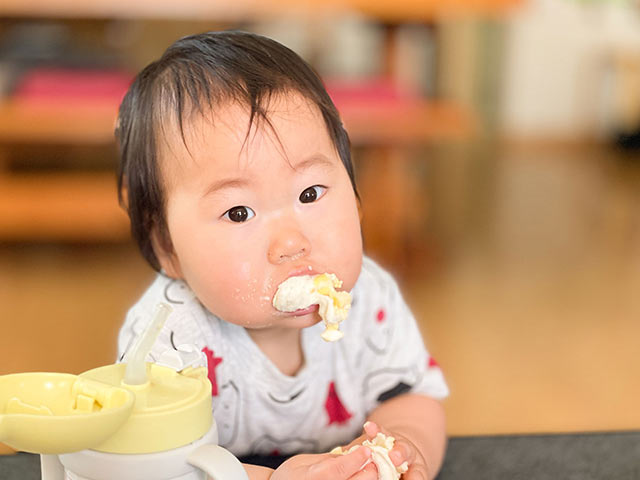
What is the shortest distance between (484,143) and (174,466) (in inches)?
162

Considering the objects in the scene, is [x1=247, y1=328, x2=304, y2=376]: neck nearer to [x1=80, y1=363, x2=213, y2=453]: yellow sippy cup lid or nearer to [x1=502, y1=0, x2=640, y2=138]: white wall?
[x1=80, y1=363, x2=213, y2=453]: yellow sippy cup lid

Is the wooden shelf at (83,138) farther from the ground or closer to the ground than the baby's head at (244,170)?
closer to the ground

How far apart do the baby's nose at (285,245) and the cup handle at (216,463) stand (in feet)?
0.51

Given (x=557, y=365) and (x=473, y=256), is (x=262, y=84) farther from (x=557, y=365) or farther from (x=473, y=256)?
(x=473, y=256)

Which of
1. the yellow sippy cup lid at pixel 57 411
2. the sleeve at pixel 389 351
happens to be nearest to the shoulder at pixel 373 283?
the sleeve at pixel 389 351

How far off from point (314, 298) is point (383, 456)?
0.11 m

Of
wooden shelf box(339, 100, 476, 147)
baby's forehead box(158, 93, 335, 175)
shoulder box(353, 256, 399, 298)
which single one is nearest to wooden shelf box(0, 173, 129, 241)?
wooden shelf box(339, 100, 476, 147)

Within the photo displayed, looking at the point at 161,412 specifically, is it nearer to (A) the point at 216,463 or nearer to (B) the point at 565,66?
(A) the point at 216,463

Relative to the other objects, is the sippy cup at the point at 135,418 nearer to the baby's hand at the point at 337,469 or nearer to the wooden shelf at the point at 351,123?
the baby's hand at the point at 337,469

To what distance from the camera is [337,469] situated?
504 mm

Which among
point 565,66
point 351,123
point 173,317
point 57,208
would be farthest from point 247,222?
point 565,66

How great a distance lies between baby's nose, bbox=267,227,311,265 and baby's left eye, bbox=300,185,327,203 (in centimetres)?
3

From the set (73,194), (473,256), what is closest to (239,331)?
(73,194)

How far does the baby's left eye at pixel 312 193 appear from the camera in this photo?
57cm
